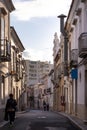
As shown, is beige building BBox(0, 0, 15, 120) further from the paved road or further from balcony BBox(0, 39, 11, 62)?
the paved road

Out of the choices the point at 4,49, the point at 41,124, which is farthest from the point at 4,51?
the point at 41,124


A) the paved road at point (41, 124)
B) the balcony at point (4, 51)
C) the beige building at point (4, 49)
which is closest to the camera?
the paved road at point (41, 124)

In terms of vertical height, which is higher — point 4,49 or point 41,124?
point 4,49

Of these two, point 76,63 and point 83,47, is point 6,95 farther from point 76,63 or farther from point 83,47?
point 83,47

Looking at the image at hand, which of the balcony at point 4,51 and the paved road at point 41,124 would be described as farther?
the balcony at point 4,51

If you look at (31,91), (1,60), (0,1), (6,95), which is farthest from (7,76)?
(31,91)

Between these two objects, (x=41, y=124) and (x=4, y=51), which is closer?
(x=41, y=124)

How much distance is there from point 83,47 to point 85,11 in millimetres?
2805

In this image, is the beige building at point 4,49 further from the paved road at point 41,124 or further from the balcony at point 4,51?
the paved road at point 41,124

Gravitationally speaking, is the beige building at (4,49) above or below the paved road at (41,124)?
above

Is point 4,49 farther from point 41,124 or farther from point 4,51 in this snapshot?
point 41,124

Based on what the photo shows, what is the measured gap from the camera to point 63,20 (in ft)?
138

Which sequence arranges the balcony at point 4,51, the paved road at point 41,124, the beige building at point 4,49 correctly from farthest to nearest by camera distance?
the beige building at point 4,49
the balcony at point 4,51
the paved road at point 41,124

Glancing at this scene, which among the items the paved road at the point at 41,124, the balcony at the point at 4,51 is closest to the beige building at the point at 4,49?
the balcony at the point at 4,51
